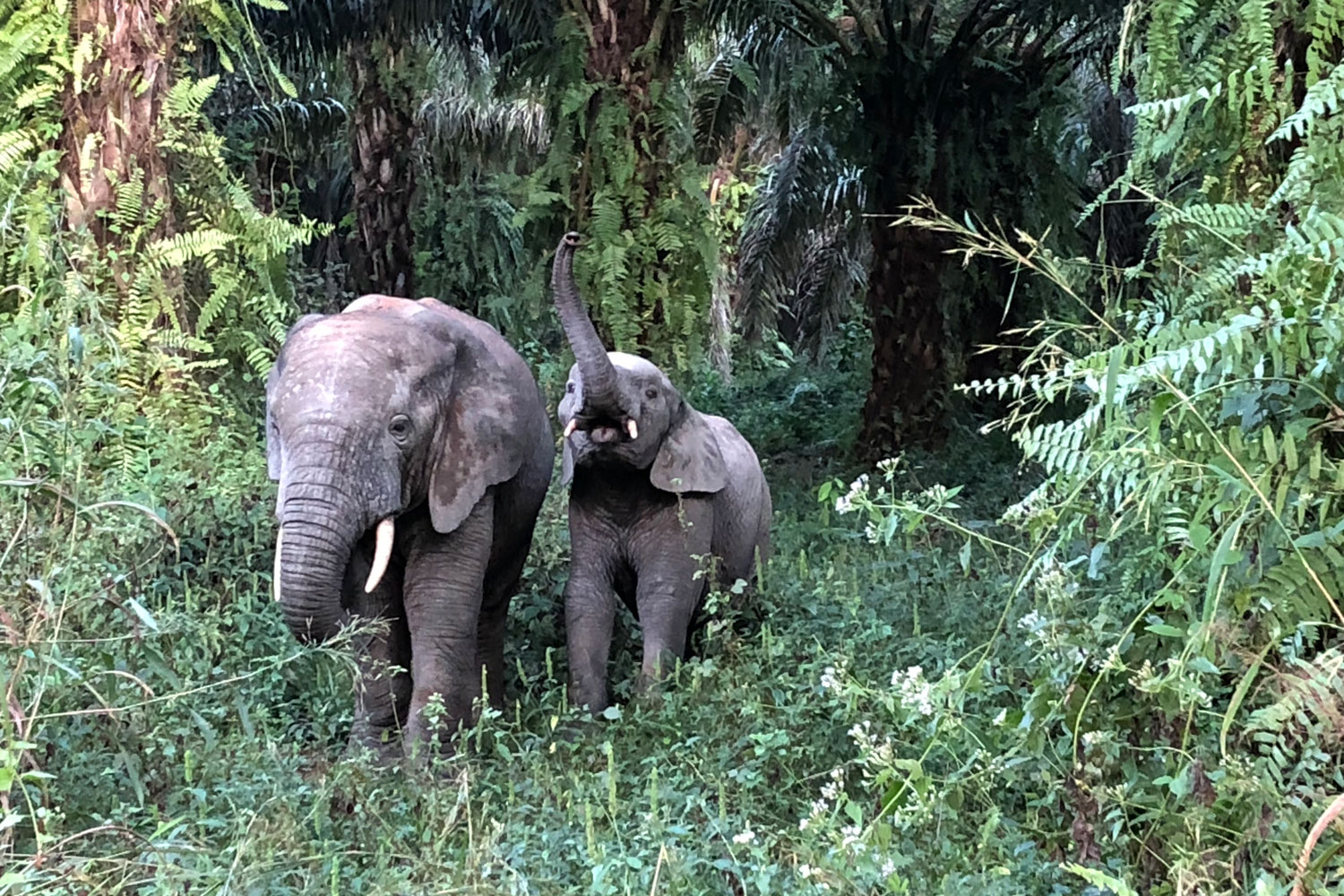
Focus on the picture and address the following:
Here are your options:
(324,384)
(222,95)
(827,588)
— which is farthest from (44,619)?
(222,95)

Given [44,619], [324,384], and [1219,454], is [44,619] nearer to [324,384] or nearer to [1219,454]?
[324,384]

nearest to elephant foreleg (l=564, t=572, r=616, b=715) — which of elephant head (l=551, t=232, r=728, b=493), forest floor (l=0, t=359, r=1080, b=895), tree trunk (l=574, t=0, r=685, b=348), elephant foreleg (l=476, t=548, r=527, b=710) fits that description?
forest floor (l=0, t=359, r=1080, b=895)

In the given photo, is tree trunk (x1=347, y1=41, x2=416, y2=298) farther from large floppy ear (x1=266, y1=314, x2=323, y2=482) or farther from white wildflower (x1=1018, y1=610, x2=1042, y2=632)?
white wildflower (x1=1018, y1=610, x2=1042, y2=632)

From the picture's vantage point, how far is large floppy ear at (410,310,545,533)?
5.59m

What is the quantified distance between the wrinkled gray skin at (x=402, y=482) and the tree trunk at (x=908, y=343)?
23.6 ft

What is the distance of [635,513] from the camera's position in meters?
6.54

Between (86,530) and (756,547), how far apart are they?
3.40m

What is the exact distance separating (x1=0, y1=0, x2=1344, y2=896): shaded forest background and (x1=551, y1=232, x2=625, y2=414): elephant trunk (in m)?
1.08

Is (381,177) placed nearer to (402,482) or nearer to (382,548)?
(402,482)

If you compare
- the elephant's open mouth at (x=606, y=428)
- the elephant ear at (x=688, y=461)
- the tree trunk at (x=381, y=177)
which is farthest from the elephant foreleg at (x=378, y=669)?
the tree trunk at (x=381, y=177)

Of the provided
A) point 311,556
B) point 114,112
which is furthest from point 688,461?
point 114,112

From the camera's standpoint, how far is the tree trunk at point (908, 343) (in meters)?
13.0

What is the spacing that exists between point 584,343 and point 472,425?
1.84 feet

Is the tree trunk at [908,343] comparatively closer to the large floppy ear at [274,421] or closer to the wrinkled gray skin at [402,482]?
the wrinkled gray skin at [402,482]
